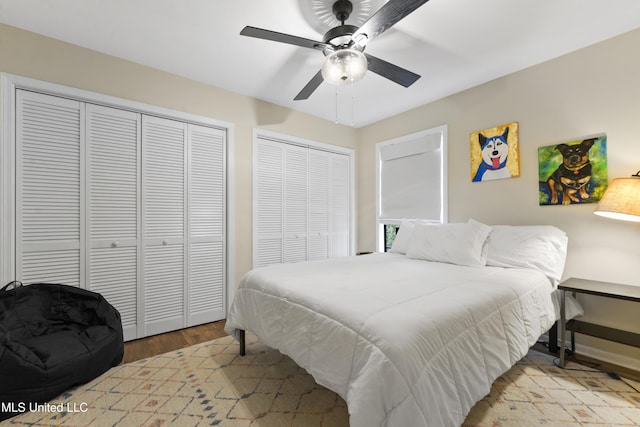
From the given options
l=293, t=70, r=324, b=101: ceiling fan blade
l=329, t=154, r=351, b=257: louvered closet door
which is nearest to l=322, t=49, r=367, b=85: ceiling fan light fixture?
l=293, t=70, r=324, b=101: ceiling fan blade

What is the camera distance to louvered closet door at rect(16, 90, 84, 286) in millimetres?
2193

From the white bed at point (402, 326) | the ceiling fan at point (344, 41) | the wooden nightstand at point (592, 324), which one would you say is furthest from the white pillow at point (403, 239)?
the ceiling fan at point (344, 41)

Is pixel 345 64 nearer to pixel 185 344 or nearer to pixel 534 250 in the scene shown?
pixel 534 250

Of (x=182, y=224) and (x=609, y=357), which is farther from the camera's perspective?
(x=182, y=224)

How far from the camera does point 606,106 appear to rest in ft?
7.50

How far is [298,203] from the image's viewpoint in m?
3.87

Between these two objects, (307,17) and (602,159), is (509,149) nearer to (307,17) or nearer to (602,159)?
(602,159)

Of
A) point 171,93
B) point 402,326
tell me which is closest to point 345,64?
point 402,326

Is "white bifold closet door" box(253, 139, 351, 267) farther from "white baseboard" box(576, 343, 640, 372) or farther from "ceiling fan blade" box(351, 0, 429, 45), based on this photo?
"white baseboard" box(576, 343, 640, 372)

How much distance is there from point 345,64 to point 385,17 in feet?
1.11

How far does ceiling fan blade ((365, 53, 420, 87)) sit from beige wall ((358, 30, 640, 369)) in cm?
94

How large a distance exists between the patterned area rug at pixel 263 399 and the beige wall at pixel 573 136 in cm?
73

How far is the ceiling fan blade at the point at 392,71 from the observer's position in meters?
2.03

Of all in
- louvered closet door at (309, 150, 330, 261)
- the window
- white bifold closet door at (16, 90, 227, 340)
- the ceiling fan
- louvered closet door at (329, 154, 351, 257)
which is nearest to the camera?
the ceiling fan
